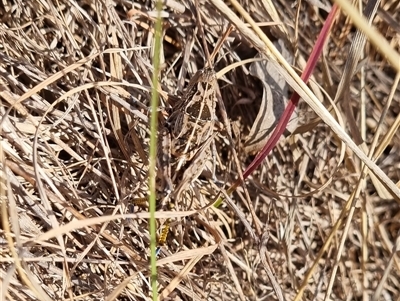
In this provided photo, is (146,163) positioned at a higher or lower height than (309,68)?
lower

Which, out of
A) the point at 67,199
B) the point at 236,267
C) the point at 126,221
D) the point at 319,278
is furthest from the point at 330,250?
the point at 67,199

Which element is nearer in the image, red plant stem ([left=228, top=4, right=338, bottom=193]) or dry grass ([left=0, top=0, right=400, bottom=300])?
red plant stem ([left=228, top=4, right=338, bottom=193])

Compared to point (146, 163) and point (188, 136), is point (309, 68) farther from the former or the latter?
point (146, 163)

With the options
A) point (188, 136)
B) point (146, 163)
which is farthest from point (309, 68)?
point (146, 163)

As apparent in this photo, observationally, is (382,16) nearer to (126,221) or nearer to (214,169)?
(214,169)

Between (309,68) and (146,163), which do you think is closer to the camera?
(309,68)

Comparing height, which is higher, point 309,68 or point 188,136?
point 309,68

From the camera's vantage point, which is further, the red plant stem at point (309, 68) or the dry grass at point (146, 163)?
the dry grass at point (146, 163)

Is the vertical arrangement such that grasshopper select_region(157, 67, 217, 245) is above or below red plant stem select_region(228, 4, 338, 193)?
below
